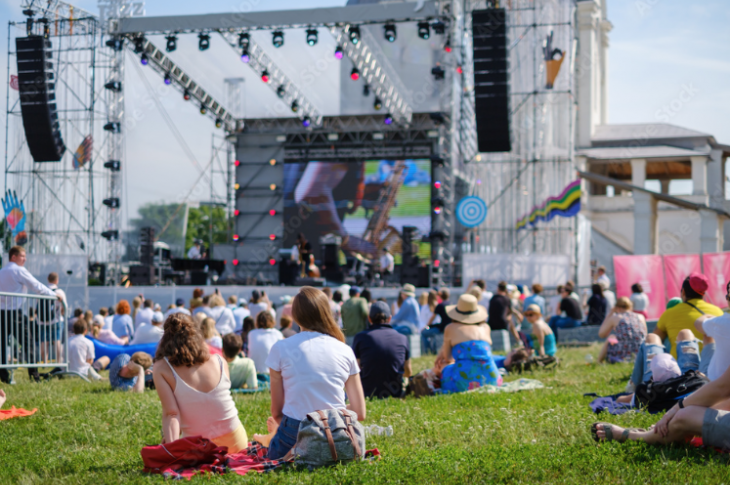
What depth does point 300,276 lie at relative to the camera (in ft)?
70.1

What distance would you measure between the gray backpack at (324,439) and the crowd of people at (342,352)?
0.12 m

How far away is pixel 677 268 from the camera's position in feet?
49.1

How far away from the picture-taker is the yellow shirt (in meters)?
6.41

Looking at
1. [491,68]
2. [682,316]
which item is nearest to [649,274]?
[491,68]

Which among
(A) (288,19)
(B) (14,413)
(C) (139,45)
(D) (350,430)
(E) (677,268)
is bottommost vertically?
(B) (14,413)

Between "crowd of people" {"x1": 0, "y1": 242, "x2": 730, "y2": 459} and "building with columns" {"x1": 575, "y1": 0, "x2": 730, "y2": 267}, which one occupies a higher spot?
"building with columns" {"x1": 575, "y1": 0, "x2": 730, "y2": 267}

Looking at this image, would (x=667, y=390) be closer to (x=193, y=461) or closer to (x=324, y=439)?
(x=324, y=439)

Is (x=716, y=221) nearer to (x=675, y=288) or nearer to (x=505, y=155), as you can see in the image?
(x=505, y=155)

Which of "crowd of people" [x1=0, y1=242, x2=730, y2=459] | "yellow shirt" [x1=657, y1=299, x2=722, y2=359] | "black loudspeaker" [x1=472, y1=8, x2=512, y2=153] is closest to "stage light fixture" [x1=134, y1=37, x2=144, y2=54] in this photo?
"black loudspeaker" [x1=472, y1=8, x2=512, y2=153]

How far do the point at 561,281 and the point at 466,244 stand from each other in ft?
19.9

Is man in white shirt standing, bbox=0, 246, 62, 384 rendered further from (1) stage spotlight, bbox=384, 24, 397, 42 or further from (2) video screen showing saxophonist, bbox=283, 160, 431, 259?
(2) video screen showing saxophonist, bbox=283, 160, 431, 259

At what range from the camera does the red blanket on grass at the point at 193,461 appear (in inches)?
156

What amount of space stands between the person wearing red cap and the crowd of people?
0.04ft

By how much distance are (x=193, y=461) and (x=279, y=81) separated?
65.7 ft
